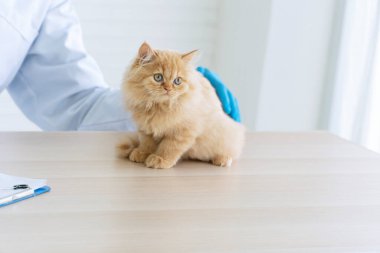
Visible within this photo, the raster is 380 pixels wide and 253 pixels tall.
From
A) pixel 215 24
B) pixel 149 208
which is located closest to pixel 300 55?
pixel 215 24

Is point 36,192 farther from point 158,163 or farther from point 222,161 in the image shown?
point 222,161

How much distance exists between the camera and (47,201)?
87 cm

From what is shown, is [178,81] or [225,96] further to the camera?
[225,96]

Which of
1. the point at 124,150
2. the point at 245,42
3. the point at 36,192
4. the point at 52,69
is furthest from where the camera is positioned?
the point at 245,42

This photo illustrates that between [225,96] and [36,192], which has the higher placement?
[225,96]

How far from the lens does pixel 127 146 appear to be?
1.16 meters

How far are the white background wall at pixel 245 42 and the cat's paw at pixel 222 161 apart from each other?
4.36ft

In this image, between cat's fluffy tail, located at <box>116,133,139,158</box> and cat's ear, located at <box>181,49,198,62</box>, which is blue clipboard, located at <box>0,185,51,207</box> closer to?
cat's fluffy tail, located at <box>116,133,139,158</box>

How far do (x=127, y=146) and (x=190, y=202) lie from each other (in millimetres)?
296

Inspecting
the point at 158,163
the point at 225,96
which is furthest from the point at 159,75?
the point at 225,96

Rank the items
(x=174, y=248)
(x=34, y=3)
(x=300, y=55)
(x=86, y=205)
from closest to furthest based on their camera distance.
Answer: (x=174, y=248)
(x=86, y=205)
(x=34, y=3)
(x=300, y=55)

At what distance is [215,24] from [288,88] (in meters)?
0.55

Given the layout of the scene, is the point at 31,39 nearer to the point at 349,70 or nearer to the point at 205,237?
the point at 205,237

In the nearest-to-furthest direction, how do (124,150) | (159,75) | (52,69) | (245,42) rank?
(159,75) → (124,150) → (52,69) → (245,42)
